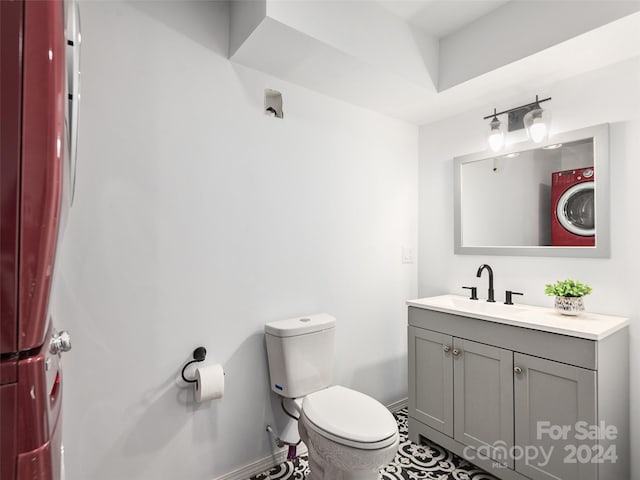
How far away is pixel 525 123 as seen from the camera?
6.55 feet

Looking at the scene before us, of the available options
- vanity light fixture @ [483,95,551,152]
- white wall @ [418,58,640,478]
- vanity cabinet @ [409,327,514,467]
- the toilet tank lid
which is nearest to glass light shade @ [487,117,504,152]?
vanity light fixture @ [483,95,551,152]

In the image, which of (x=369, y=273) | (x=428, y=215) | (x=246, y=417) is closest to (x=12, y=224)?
(x=246, y=417)

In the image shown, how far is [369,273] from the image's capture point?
2.37 m

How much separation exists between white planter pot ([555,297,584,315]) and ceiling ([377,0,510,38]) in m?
1.55

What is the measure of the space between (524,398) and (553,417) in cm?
12

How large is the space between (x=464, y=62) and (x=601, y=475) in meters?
2.11

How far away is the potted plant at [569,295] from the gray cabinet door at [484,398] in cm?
38

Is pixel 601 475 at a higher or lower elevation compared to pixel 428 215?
lower

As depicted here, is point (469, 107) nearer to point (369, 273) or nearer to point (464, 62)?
point (464, 62)

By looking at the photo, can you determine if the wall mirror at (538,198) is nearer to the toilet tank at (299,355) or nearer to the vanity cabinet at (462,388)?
the vanity cabinet at (462,388)

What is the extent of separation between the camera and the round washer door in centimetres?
182

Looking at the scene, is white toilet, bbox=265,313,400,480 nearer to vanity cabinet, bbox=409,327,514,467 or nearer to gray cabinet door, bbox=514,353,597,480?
vanity cabinet, bbox=409,327,514,467

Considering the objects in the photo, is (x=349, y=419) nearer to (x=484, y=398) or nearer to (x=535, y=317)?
(x=484, y=398)

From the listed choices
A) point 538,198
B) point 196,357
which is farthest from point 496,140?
point 196,357
